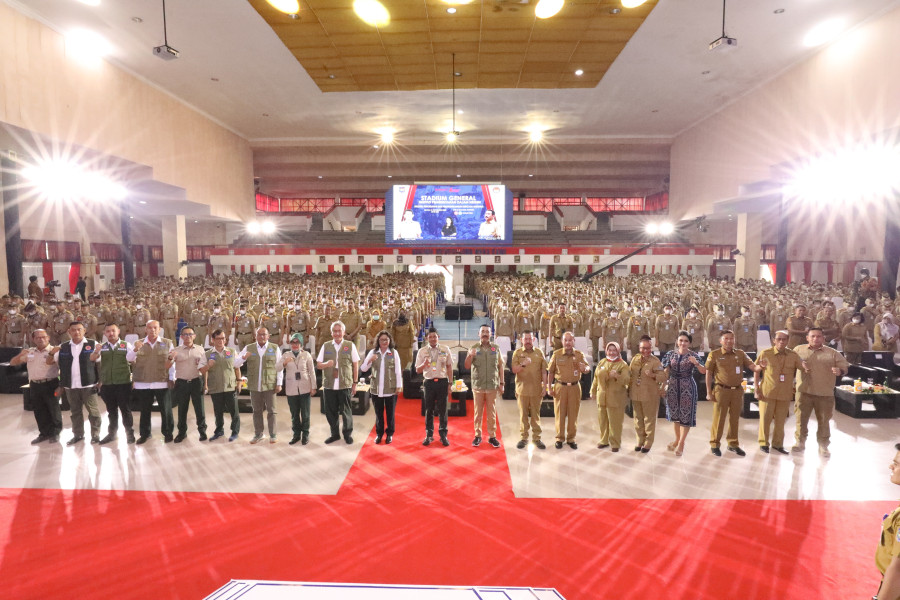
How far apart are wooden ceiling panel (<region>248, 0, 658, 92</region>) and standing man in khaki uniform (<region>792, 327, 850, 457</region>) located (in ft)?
28.3

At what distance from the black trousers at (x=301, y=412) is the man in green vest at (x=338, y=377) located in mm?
297

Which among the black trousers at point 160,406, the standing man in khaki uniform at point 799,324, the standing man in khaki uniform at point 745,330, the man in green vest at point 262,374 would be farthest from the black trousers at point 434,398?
the standing man in khaki uniform at point 799,324

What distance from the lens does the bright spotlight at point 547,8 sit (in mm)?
10436

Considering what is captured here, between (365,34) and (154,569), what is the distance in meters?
12.4

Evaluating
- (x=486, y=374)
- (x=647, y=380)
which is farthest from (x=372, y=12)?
(x=647, y=380)

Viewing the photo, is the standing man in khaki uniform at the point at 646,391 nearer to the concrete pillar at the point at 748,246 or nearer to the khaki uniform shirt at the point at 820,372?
the khaki uniform shirt at the point at 820,372

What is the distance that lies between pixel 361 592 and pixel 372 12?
→ 11665 millimetres

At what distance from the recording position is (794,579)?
3889 mm

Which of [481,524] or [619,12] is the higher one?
[619,12]

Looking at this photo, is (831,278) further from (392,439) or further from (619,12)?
(392,439)

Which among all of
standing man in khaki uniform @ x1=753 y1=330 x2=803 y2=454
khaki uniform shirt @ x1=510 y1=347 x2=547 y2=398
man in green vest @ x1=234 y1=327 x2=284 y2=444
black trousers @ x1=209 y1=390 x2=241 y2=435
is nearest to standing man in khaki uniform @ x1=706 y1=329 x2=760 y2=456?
standing man in khaki uniform @ x1=753 y1=330 x2=803 y2=454

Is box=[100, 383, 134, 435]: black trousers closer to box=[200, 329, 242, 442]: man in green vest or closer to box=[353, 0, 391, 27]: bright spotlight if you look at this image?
box=[200, 329, 242, 442]: man in green vest

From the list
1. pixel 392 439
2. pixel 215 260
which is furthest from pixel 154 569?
pixel 215 260

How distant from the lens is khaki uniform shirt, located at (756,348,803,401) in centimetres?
633
